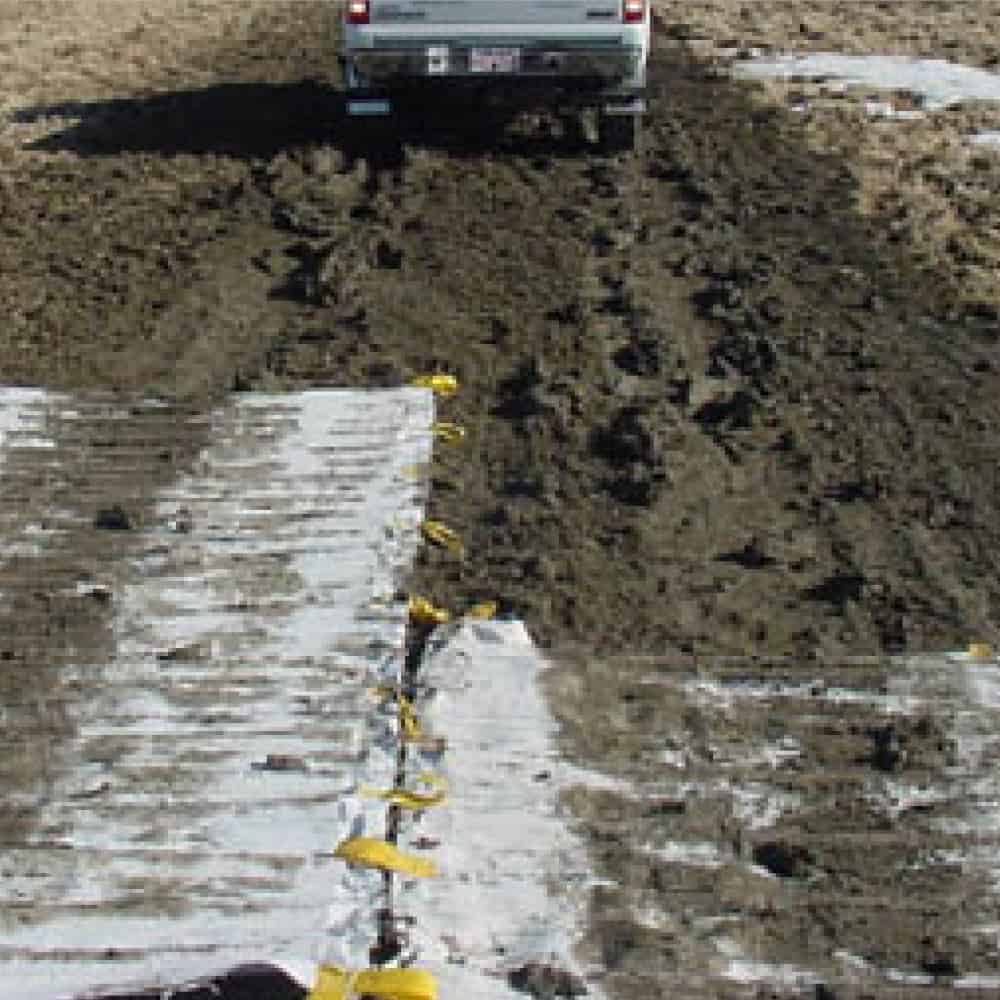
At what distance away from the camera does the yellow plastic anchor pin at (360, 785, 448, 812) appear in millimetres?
5453

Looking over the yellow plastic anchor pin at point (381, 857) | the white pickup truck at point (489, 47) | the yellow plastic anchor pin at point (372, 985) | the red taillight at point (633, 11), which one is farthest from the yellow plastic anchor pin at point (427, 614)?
the red taillight at point (633, 11)

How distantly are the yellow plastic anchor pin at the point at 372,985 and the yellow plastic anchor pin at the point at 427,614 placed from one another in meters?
2.01

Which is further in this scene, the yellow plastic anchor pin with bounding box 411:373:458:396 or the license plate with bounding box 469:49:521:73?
the license plate with bounding box 469:49:521:73

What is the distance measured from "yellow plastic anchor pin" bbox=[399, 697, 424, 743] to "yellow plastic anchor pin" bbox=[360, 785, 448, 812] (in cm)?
30

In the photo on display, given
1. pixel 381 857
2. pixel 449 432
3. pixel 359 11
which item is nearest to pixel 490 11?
pixel 359 11

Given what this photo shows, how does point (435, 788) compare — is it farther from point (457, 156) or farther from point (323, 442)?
point (457, 156)

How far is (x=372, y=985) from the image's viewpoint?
4605 millimetres

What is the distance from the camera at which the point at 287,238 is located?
445 inches

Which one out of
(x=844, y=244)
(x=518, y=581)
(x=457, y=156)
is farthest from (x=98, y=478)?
(x=457, y=156)

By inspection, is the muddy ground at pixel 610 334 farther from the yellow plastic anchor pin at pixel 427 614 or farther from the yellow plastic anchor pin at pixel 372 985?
the yellow plastic anchor pin at pixel 372 985

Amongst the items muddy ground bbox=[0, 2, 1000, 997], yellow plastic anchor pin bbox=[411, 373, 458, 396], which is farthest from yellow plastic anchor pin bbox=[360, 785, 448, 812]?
yellow plastic anchor pin bbox=[411, 373, 458, 396]

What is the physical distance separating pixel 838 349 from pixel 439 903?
197 inches

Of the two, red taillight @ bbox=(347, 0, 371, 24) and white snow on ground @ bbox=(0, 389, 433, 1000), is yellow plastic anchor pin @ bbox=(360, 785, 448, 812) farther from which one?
red taillight @ bbox=(347, 0, 371, 24)

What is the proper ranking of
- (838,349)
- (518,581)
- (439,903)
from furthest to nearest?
(838,349)
(518,581)
(439,903)
